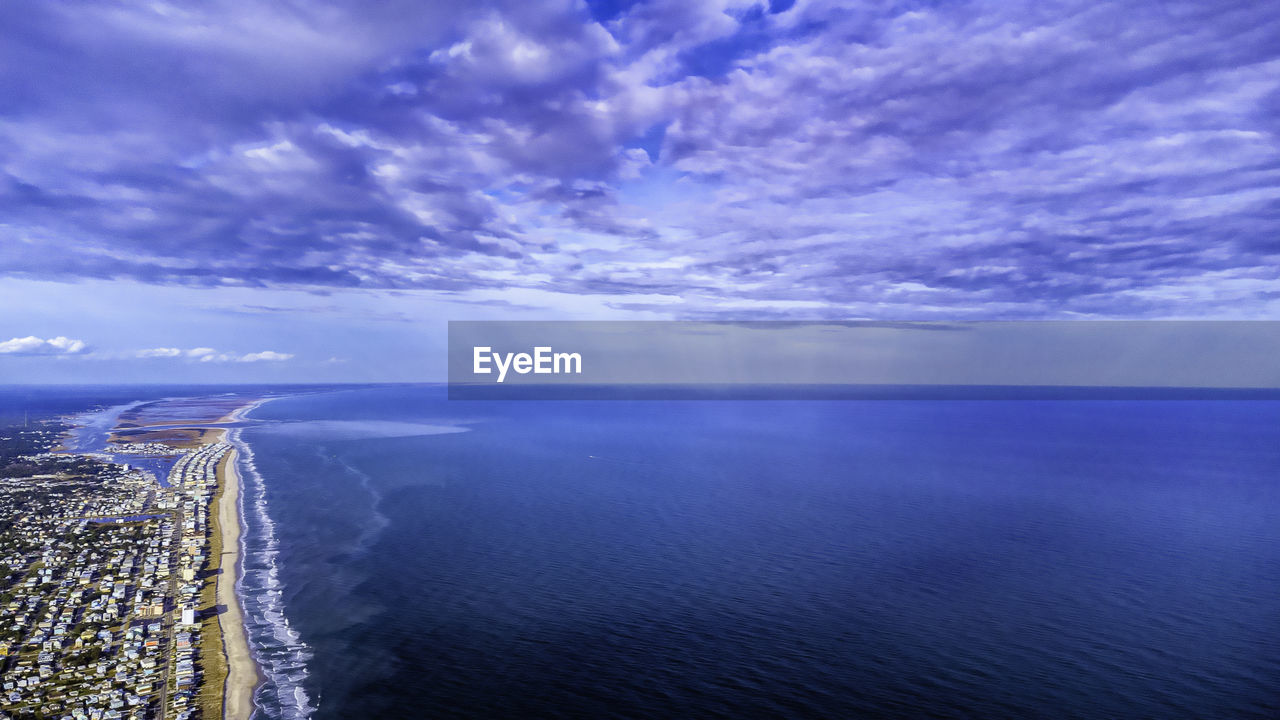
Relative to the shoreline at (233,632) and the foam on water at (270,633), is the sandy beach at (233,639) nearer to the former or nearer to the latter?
the shoreline at (233,632)

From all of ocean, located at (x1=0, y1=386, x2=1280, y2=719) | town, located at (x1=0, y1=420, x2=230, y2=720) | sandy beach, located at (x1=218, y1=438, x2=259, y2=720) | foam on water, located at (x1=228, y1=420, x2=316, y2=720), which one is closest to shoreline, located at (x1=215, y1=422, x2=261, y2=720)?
sandy beach, located at (x1=218, y1=438, x2=259, y2=720)

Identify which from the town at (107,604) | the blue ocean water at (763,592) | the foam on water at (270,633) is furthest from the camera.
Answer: the blue ocean water at (763,592)

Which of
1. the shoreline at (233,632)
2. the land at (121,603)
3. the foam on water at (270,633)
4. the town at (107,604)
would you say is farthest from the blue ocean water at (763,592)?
the town at (107,604)

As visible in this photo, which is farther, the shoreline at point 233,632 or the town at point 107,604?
the town at point 107,604

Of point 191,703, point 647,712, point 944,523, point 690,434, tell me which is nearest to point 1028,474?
point 944,523

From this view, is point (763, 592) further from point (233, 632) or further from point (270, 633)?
point (233, 632)

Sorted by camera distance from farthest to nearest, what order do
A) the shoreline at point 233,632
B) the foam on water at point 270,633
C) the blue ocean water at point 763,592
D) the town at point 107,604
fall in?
the blue ocean water at point 763,592, the town at point 107,604, the shoreline at point 233,632, the foam on water at point 270,633

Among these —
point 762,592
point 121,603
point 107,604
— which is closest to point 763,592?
point 762,592
